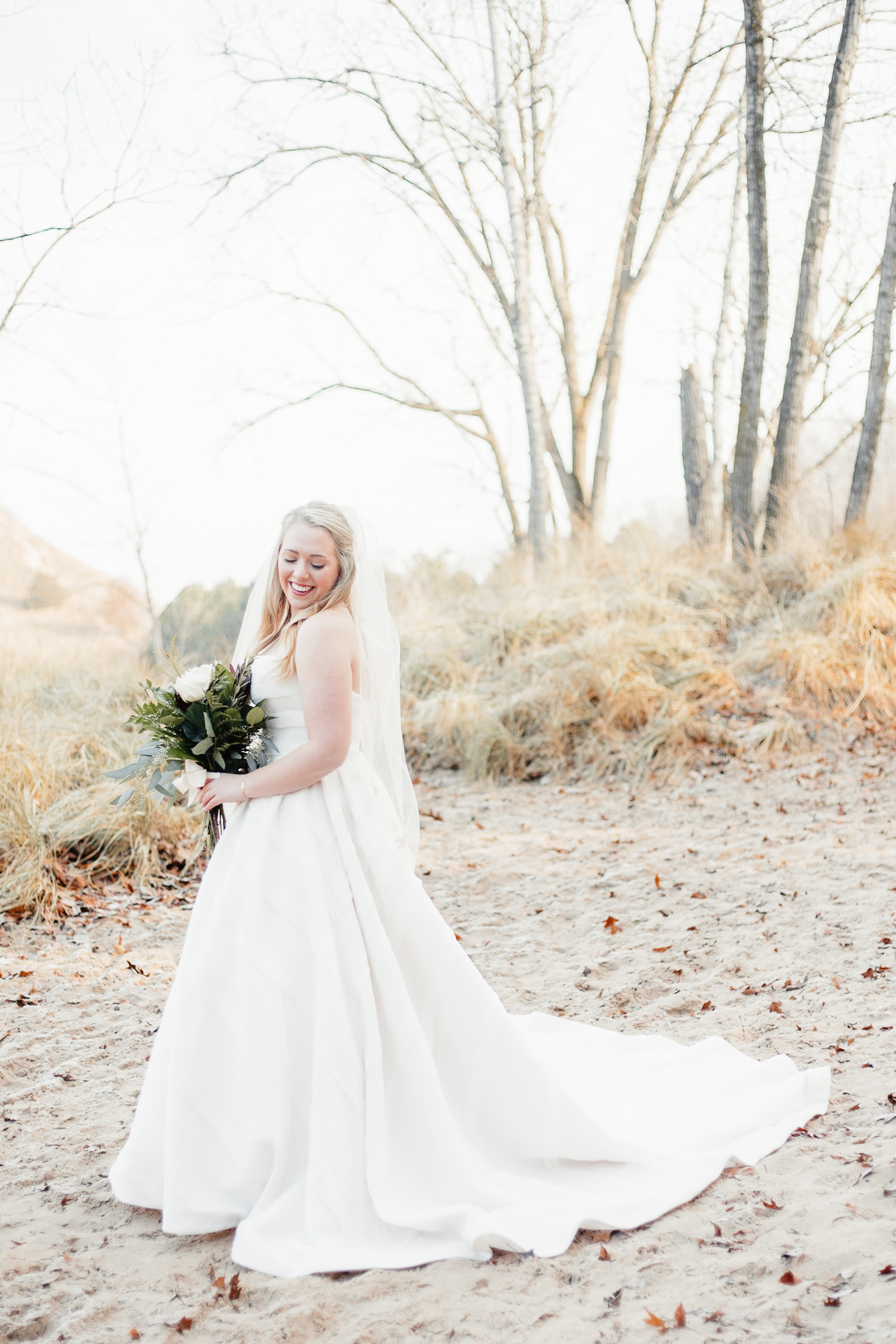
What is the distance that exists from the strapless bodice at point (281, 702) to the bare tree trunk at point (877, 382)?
28.8 ft

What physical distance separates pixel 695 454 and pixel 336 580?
9.42 metres

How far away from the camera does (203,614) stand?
13.9 m

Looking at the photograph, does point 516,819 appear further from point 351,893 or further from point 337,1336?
point 337,1336

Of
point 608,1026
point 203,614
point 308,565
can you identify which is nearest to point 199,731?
point 308,565

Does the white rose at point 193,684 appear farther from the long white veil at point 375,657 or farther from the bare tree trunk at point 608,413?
the bare tree trunk at point 608,413

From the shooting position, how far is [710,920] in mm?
5305

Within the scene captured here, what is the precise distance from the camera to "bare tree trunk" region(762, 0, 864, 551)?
32.1ft

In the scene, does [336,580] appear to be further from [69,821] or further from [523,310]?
[523,310]

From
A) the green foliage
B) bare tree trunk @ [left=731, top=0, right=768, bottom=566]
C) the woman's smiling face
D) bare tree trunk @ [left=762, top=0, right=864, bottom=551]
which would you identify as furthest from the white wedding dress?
the green foliage

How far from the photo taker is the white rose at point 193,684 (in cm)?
279

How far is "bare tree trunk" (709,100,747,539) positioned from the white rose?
11236 millimetres

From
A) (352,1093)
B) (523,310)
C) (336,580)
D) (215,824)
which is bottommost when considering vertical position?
(352,1093)

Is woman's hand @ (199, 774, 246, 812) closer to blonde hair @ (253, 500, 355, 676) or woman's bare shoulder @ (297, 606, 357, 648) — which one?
blonde hair @ (253, 500, 355, 676)

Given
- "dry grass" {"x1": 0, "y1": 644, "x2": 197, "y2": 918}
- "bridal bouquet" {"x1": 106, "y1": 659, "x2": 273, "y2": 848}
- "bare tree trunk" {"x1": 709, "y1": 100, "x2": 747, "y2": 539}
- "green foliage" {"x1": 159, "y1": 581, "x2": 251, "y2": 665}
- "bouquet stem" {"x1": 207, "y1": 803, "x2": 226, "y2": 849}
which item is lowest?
"dry grass" {"x1": 0, "y1": 644, "x2": 197, "y2": 918}
